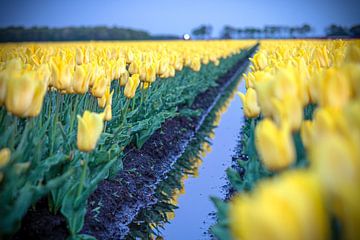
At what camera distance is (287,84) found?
5.99 feet

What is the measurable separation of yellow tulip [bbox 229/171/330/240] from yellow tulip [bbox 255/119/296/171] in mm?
430

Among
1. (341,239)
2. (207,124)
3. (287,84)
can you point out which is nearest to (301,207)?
(341,239)

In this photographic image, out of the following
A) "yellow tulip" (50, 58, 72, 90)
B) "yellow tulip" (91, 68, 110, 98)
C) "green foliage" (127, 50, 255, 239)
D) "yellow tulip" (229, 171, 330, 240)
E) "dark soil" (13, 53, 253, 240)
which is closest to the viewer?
"yellow tulip" (229, 171, 330, 240)

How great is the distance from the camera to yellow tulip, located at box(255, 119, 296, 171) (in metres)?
1.44

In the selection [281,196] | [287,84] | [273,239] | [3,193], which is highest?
[287,84]

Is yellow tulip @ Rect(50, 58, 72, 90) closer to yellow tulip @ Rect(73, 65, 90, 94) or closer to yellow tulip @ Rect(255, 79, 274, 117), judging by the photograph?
yellow tulip @ Rect(73, 65, 90, 94)

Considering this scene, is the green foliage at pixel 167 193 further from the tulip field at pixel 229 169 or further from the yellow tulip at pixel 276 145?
the yellow tulip at pixel 276 145

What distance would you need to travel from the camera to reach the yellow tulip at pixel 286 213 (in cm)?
94

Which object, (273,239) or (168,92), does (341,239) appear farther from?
(168,92)

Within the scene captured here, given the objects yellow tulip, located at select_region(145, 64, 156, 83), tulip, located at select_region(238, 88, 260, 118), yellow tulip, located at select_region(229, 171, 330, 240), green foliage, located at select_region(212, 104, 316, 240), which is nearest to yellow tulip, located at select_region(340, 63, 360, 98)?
green foliage, located at select_region(212, 104, 316, 240)

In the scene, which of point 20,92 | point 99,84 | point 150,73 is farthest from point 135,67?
point 20,92

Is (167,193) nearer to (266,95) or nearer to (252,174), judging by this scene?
(252,174)

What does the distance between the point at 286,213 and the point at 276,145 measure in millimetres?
535

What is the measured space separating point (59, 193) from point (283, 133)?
2.00 meters
